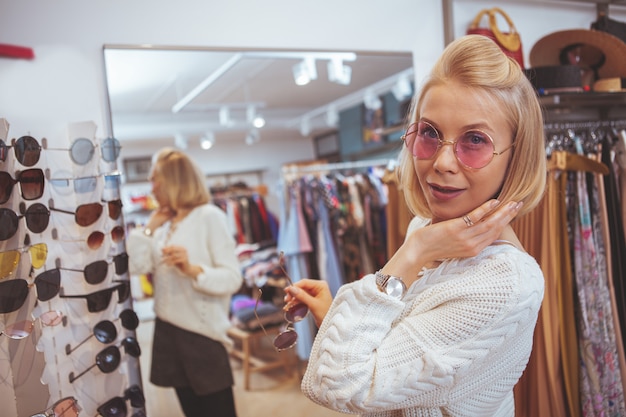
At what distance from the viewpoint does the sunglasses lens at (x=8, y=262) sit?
4.29ft

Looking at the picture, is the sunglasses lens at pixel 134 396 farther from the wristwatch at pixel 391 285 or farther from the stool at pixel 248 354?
the wristwatch at pixel 391 285

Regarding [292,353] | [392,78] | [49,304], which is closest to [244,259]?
[292,353]

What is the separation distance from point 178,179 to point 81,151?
1.32 feet

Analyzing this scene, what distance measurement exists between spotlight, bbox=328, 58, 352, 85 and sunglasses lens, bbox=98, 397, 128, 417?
1.43 metres

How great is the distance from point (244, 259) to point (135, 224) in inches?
20.5

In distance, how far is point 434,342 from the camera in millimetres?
951

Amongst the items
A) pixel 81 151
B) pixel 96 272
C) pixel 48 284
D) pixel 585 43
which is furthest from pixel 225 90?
A: pixel 585 43

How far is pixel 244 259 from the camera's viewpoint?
2.07m

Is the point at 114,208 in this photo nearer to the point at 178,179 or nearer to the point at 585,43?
the point at 178,179

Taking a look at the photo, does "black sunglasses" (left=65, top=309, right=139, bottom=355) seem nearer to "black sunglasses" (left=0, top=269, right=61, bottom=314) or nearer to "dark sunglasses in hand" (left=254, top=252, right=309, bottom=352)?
"black sunglasses" (left=0, top=269, right=61, bottom=314)

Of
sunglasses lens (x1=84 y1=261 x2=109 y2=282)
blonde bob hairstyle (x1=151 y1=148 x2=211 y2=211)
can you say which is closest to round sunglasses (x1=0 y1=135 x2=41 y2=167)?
sunglasses lens (x1=84 y1=261 x2=109 y2=282)

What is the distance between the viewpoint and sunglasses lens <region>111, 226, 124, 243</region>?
1.56 meters

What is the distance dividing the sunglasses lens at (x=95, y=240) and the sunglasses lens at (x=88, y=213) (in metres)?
0.04

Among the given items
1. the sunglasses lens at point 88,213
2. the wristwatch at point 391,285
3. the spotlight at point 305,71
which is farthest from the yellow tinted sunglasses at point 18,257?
the spotlight at point 305,71
